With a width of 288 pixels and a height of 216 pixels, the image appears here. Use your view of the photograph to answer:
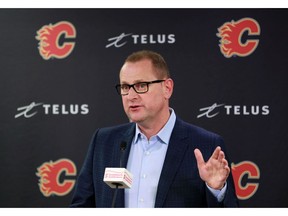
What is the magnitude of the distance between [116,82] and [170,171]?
2.02 metres

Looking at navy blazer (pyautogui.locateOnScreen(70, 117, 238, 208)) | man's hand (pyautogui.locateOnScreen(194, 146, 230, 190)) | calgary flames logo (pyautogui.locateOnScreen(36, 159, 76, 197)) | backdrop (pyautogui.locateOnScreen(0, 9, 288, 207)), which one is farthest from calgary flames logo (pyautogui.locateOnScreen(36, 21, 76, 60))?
man's hand (pyautogui.locateOnScreen(194, 146, 230, 190))

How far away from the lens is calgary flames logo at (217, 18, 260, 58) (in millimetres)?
4309

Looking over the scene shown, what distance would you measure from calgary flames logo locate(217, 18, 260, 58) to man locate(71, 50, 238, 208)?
1.69 m

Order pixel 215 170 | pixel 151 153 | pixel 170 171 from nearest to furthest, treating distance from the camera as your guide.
Result: pixel 215 170, pixel 170 171, pixel 151 153

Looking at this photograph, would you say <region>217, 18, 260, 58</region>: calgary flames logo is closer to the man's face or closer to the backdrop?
the backdrop

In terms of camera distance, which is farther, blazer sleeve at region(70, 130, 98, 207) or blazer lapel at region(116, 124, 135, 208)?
blazer sleeve at region(70, 130, 98, 207)

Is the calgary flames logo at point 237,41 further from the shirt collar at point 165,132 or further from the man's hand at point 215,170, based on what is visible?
the man's hand at point 215,170

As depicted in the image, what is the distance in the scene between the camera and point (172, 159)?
2.51 meters

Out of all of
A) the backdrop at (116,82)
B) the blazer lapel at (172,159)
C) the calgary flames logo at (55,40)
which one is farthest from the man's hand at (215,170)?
the calgary flames logo at (55,40)

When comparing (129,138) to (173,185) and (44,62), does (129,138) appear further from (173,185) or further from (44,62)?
(44,62)

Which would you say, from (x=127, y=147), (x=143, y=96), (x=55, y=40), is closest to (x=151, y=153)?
(x=127, y=147)

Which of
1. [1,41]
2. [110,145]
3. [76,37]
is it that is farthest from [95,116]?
[110,145]

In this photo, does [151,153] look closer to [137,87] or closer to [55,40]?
[137,87]

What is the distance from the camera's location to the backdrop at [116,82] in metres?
4.29
